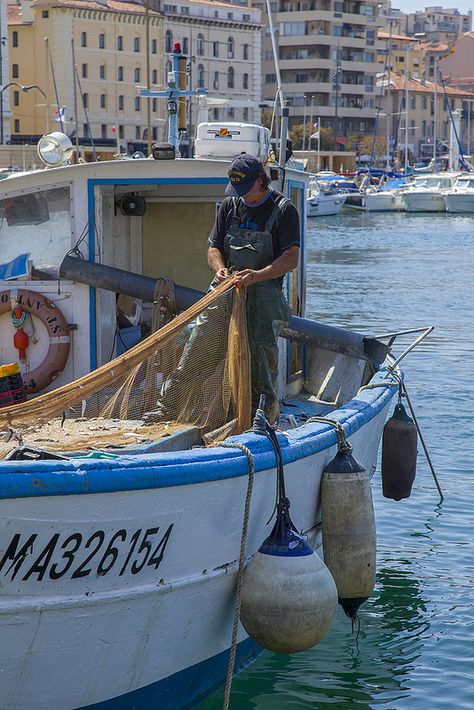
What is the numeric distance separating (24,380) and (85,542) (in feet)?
10.4

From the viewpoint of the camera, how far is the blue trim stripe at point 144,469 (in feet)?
17.4

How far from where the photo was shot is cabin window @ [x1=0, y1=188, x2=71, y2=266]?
873 cm

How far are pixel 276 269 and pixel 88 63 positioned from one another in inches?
3672

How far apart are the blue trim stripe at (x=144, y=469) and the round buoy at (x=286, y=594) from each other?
41 centimetres

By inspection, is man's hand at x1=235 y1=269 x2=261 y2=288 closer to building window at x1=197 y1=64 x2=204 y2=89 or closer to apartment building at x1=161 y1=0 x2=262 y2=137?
apartment building at x1=161 y1=0 x2=262 y2=137

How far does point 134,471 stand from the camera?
5.61 m

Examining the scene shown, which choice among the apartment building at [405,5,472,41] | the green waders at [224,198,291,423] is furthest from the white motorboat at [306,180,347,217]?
the apartment building at [405,5,472,41]

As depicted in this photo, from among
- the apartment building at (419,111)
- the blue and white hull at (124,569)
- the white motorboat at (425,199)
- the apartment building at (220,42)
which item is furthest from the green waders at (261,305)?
the apartment building at (419,111)

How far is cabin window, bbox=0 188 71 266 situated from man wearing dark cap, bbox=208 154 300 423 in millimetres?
1662

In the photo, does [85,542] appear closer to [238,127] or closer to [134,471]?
[134,471]

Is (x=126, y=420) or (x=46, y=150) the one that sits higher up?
(x=46, y=150)

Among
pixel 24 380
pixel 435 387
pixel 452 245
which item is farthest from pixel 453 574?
pixel 452 245

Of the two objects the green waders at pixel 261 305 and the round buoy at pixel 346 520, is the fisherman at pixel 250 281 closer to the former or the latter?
the green waders at pixel 261 305

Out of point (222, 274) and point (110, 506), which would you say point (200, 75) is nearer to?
point (222, 274)
